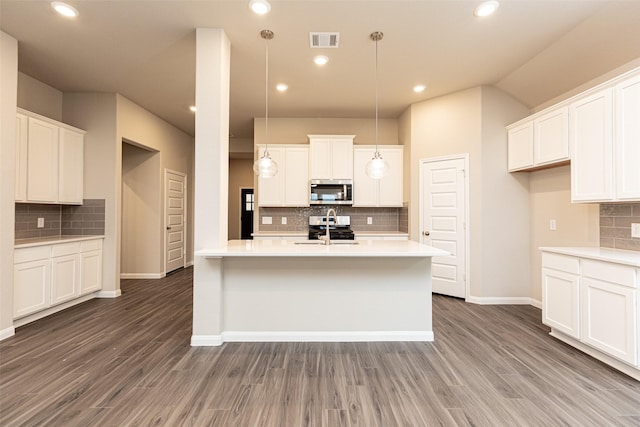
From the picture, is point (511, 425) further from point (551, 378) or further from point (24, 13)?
point (24, 13)

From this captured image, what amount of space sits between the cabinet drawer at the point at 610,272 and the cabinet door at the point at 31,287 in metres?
5.53

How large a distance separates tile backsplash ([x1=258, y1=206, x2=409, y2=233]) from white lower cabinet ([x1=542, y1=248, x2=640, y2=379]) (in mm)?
2726

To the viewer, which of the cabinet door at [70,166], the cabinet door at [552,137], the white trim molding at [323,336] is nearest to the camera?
the white trim molding at [323,336]

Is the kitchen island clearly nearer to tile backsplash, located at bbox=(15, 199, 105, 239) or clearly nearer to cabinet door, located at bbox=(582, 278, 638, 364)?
cabinet door, located at bbox=(582, 278, 638, 364)

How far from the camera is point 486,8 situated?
103 inches

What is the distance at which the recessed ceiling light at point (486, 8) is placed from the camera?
8.45ft

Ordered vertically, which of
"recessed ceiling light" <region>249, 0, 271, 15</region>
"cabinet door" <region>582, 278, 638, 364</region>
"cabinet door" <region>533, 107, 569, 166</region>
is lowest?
"cabinet door" <region>582, 278, 638, 364</region>

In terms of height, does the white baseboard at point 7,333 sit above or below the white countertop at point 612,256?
below

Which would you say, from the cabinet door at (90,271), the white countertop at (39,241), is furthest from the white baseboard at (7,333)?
the cabinet door at (90,271)

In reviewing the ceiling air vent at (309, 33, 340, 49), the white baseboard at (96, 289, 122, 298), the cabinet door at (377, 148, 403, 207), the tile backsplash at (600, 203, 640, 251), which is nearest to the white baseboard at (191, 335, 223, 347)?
the white baseboard at (96, 289, 122, 298)

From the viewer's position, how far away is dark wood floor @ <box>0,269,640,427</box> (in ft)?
6.21

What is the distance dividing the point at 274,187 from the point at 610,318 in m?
4.42

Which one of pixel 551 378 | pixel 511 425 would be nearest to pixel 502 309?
pixel 551 378

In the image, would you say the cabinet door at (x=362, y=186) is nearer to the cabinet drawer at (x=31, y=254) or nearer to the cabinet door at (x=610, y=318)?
the cabinet door at (x=610, y=318)
